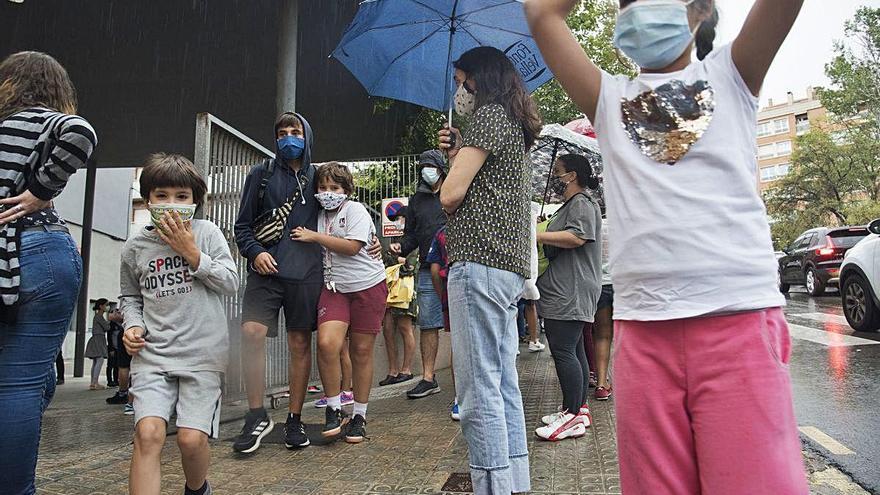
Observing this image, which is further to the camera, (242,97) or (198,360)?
(242,97)

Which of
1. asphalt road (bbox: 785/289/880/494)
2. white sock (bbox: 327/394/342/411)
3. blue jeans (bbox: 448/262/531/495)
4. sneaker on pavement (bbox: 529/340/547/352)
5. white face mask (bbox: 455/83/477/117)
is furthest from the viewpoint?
sneaker on pavement (bbox: 529/340/547/352)

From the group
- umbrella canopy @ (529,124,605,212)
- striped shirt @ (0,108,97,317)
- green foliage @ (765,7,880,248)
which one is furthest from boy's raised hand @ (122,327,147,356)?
green foliage @ (765,7,880,248)

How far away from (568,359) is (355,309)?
1502 mm

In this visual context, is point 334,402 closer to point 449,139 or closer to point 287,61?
point 449,139

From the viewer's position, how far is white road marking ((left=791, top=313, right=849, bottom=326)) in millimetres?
11766

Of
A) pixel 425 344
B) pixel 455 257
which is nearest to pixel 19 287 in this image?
pixel 455 257

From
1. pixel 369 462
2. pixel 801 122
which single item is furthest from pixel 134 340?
pixel 801 122

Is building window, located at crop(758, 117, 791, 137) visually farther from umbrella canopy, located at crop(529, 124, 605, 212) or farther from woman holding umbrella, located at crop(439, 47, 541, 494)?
woman holding umbrella, located at crop(439, 47, 541, 494)

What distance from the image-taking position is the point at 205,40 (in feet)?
34.2

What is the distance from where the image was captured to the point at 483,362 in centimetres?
281

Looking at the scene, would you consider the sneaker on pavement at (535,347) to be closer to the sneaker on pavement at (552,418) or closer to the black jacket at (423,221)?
the black jacket at (423,221)

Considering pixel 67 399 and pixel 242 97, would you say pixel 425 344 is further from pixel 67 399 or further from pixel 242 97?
pixel 242 97

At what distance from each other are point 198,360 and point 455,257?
1.27m

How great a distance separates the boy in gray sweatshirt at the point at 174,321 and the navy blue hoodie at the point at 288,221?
120 centimetres
